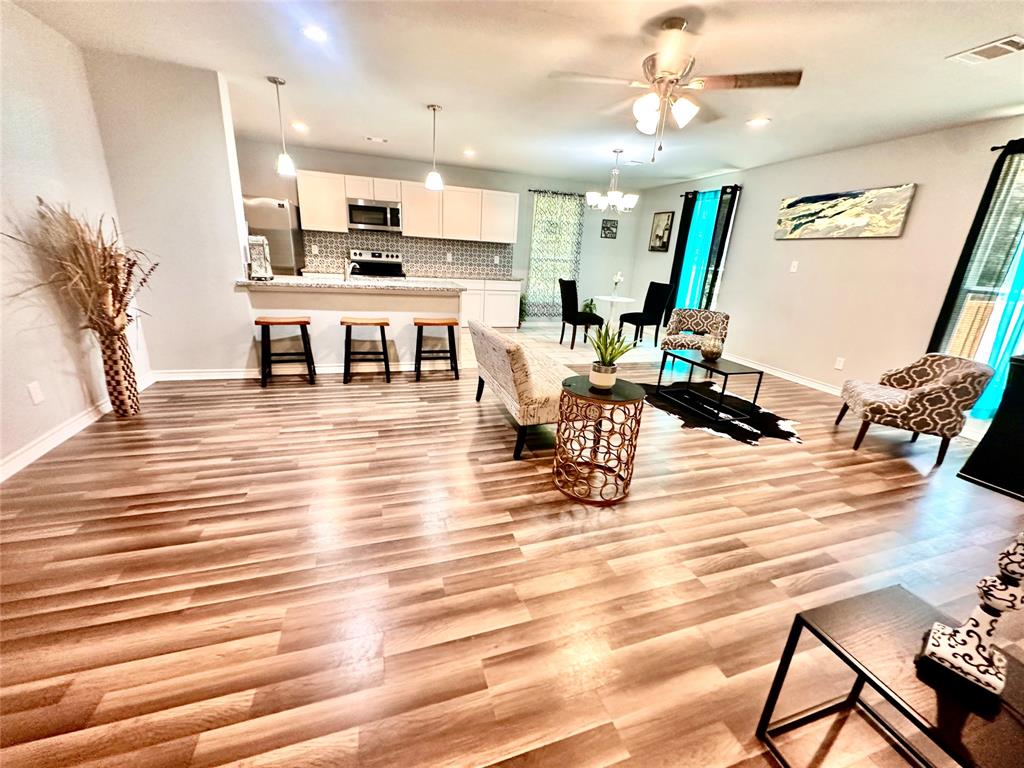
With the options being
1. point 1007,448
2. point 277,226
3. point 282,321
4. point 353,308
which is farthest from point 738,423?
point 277,226

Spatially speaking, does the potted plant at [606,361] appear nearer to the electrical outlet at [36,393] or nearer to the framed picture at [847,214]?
the electrical outlet at [36,393]

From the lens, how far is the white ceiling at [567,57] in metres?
2.13

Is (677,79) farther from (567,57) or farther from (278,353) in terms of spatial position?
(278,353)

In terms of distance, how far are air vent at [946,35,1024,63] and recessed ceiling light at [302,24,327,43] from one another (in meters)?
3.86

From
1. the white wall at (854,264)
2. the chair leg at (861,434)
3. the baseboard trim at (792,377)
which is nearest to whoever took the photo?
the chair leg at (861,434)

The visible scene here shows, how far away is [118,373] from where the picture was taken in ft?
9.86

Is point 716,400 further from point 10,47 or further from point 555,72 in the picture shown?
point 10,47

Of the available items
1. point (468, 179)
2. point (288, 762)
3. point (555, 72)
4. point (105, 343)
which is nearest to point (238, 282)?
point (105, 343)

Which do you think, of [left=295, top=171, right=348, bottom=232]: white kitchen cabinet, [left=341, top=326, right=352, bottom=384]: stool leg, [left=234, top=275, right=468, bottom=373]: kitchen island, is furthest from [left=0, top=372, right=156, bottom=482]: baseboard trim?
[left=295, top=171, right=348, bottom=232]: white kitchen cabinet

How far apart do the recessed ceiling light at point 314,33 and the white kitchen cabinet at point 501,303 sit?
15.0ft

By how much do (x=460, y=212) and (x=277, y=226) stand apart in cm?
278

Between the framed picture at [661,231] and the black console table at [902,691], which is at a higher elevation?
the framed picture at [661,231]


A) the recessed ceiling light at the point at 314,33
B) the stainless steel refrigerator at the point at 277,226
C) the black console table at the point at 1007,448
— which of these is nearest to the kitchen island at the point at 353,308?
the stainless steel refrigerator at the point at 277,226

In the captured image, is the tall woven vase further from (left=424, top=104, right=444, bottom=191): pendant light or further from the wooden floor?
(left=424, top=104, right=444, bottom=191): pendant light
